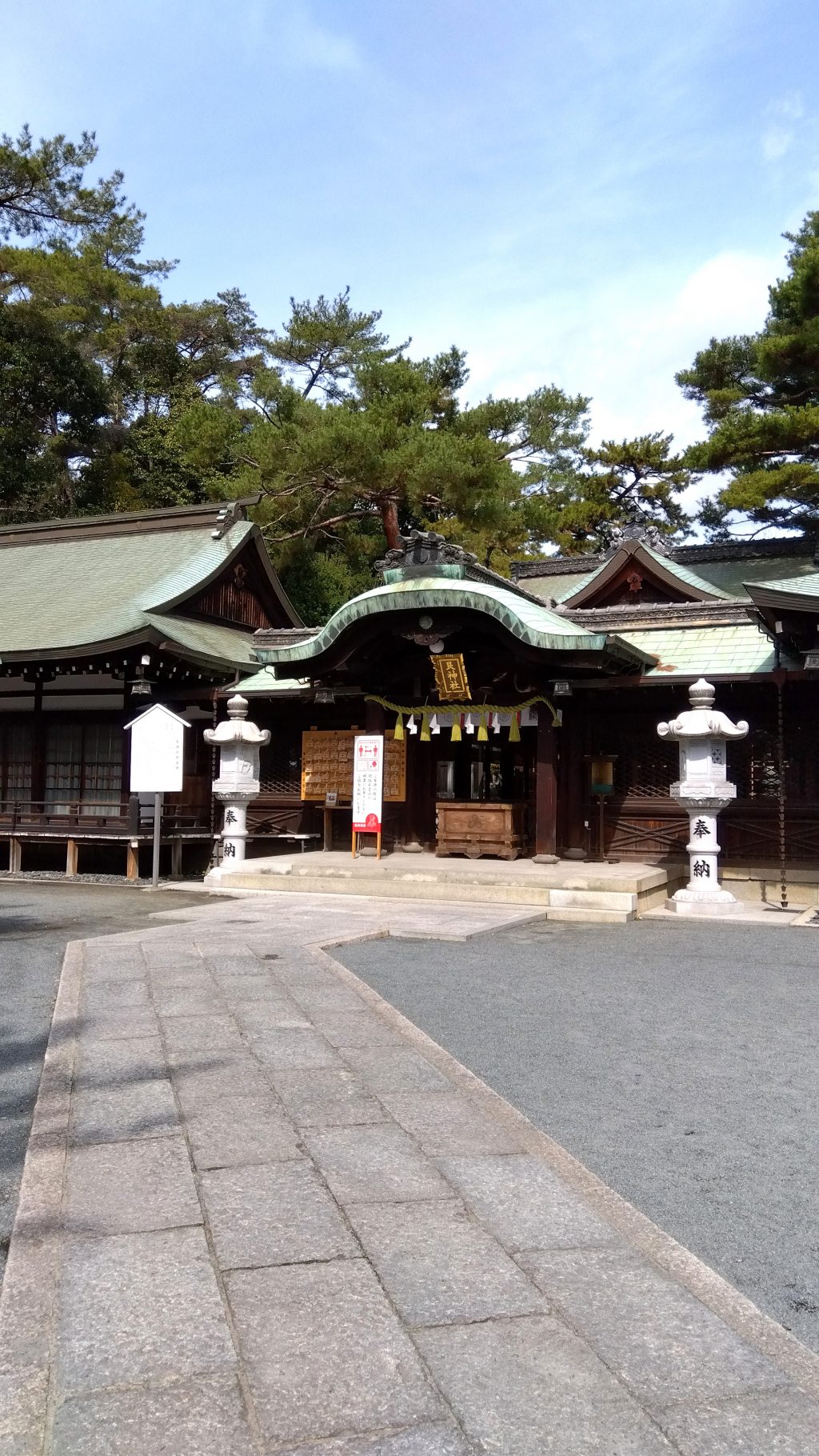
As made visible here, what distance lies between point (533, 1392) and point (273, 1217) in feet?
4.01

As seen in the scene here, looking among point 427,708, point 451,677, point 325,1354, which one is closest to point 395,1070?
point 325,1354

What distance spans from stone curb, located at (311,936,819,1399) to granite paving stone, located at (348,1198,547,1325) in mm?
485

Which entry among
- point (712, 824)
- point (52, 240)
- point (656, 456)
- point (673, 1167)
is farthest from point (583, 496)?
point (673, 1167)

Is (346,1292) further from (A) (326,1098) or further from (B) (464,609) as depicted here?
(B) (464,609)

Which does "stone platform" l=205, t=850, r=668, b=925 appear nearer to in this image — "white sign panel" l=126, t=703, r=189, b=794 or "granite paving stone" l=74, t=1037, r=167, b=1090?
"white sign panel" l=126, t=703, r=189, b=794

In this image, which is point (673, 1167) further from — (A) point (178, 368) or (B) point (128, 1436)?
(A) point (178, 368)

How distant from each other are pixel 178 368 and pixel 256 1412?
3942cm

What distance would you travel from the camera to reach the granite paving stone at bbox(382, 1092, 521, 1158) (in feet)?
13.6

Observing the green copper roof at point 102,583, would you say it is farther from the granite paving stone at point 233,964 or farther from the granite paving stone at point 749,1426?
the granite paving stone at point 749,1426

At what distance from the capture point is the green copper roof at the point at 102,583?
1696 centimetres

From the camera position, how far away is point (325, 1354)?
2572 millimetres

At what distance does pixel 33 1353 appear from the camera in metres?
2.62

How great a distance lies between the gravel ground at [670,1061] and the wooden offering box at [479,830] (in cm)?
404

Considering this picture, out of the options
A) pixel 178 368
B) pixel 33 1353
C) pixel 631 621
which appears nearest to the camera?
pixel 33 1353
